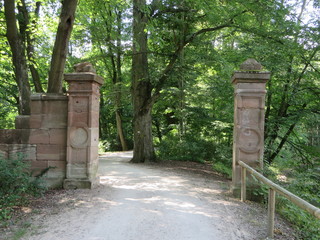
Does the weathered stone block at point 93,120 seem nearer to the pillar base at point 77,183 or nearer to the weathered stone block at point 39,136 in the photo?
the weathered stone block at point 39,136

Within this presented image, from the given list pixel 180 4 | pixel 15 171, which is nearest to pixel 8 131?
pixel 15 171

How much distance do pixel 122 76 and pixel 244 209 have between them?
16.7 meters

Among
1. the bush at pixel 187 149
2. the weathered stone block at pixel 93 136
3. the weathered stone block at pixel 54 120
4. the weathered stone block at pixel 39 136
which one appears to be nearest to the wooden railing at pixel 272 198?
the weathered stone block at pixel 93 136

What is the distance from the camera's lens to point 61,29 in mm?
7105

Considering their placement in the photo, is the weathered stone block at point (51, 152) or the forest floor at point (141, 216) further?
the weathered stone block at point (51, 152)

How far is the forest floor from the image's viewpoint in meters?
3.83

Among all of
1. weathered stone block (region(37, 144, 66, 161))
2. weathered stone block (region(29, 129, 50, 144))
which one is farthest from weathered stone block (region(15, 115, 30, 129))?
weathered stone block (region(37, 144, 66, 161))

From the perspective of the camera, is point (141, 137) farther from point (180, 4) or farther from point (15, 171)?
point (15, 171)

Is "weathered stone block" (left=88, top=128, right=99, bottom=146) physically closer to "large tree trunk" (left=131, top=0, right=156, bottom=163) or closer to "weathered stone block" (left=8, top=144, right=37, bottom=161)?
"weathered stone block" (left=8, top=144, right=37, bottom=161)

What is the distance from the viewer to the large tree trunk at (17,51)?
798cm

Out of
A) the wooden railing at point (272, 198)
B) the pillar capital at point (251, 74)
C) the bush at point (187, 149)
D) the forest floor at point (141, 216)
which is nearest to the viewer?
the wooden railing at point (272, 198)

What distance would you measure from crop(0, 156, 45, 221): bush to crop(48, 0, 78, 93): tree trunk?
2470 mm

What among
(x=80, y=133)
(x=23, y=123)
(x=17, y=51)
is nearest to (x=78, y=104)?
(x=80, y=133)

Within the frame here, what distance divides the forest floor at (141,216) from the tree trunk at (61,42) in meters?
3.05
